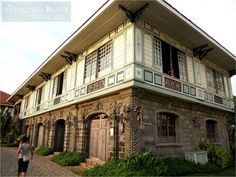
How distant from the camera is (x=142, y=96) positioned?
809 centimetres

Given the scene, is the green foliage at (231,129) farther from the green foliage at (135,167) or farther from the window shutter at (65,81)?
the window shutter at (65,81)

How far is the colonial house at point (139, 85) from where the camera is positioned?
26.2ft

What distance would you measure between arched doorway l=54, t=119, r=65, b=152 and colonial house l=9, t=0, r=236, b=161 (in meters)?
0.07

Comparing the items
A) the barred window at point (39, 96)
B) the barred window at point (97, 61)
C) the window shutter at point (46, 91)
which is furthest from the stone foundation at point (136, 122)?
the barred window at point (39, 96)

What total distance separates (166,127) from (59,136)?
7.89 metres

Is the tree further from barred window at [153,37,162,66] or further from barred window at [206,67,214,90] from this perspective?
barred window at [206,67,214,90]

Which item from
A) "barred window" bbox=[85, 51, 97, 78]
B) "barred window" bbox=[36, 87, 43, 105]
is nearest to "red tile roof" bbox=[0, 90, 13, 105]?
"barred window" bbox=[36, 87, 43, 105]

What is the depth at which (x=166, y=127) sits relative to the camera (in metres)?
9.22

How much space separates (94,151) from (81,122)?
182cm

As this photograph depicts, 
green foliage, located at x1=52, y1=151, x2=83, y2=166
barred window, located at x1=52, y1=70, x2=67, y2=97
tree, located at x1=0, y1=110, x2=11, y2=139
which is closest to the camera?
green foliage, located at x1=52, y1=151, x2=83, y2=166

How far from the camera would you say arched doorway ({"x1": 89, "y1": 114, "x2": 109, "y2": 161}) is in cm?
899

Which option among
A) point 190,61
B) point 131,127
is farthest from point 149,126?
point 190,61

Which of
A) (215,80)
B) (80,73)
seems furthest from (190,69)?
(80,73)

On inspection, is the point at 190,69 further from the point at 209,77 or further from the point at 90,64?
the point at 90,64
